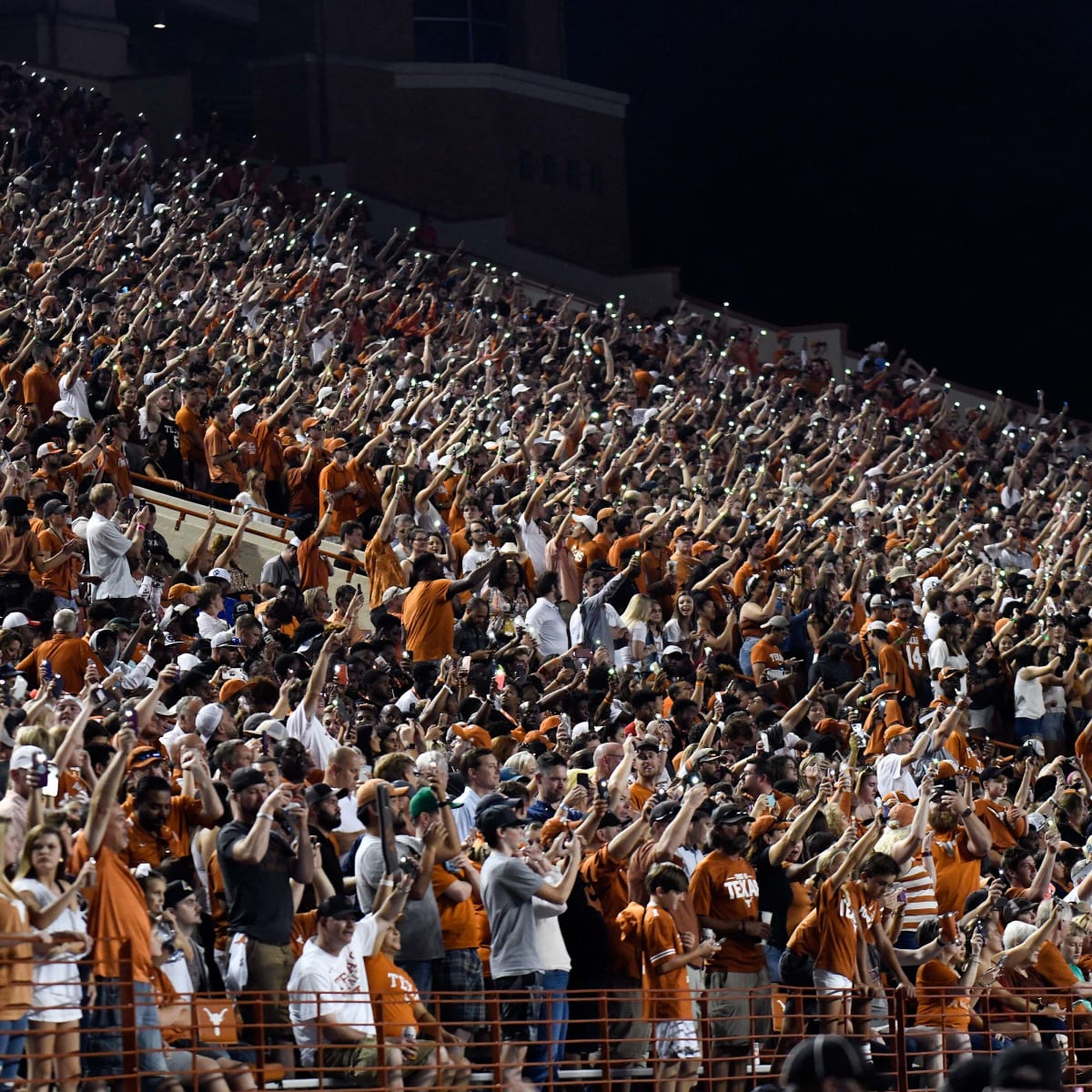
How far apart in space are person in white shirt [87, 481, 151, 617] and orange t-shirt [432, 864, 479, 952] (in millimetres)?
5389

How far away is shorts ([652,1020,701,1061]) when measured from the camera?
9727mm

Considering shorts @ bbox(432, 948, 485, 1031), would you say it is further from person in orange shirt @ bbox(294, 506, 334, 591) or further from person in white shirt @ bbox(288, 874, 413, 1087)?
person in orange shirt @ bbox(294, 506, 334, 591)

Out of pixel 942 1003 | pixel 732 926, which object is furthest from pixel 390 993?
pixel 942 1003

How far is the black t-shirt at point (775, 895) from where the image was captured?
10953 mm

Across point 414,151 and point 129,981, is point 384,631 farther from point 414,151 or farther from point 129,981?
point 414,151

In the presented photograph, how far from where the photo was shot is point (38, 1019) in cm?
766

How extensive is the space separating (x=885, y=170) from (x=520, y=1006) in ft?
108

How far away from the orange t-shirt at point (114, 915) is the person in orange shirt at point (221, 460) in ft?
31.5

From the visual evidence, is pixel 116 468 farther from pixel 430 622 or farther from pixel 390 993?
pixel 390 993

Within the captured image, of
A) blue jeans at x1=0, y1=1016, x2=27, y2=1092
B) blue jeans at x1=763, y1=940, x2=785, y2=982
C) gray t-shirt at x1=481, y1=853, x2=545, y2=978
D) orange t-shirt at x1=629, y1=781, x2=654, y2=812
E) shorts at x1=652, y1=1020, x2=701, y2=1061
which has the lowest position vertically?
shorts at x1=652, y1=1020, x2=701, y2=1061

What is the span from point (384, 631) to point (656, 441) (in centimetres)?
771

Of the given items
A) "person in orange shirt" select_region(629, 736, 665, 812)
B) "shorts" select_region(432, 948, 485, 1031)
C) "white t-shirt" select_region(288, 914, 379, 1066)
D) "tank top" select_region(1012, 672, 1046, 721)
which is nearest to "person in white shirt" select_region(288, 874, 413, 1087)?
"white t-shirt" select_region(288, 914, 379, 1066)

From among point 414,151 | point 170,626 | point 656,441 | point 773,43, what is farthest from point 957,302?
point 170,626

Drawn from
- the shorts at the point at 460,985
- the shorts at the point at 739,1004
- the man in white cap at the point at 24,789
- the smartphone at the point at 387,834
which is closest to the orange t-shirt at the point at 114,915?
the man in white cap at the point at 24,789
